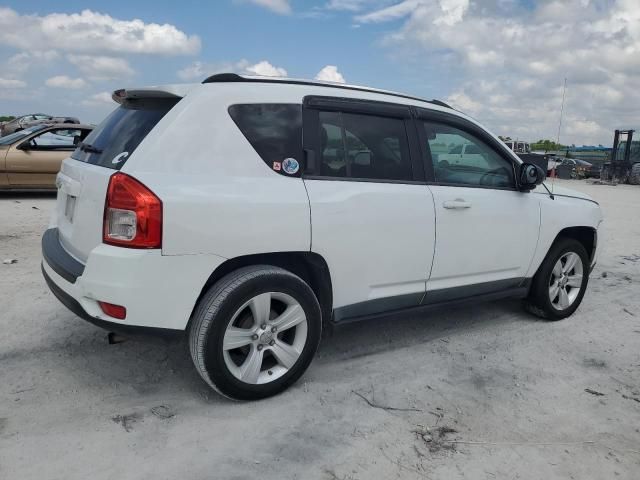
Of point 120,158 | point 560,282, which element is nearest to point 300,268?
point 120,158

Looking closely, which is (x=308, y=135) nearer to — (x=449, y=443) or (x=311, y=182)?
(x=311, y=182)

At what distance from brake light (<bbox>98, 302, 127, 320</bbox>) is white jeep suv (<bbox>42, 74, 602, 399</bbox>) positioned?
12 mm

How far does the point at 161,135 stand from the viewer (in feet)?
9.39

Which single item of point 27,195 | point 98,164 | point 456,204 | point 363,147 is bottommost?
point 27,195

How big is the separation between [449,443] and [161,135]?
218 centimetres

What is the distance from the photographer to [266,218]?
2.96 metres

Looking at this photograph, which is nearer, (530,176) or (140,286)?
(140,286)

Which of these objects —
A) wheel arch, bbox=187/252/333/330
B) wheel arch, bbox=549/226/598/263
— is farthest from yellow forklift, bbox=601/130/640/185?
wheel arch, bbox=187/252/333/330

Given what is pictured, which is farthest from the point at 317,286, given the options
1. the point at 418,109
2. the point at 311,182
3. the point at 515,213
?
the point at 515,213

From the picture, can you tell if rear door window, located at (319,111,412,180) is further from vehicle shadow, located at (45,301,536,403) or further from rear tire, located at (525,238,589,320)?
rear tire, located at (525,238,589,320)

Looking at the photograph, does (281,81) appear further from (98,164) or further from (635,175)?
(635,175)

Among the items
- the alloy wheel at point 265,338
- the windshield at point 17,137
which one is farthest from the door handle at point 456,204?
the windshield at point 17,137

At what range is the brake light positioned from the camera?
274cm

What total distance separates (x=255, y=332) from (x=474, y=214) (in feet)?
5.89
